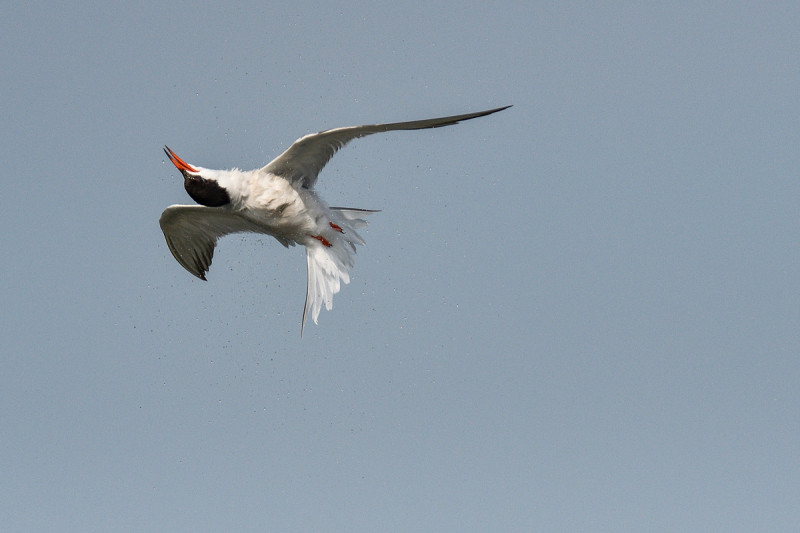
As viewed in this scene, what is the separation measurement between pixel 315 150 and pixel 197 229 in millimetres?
2595

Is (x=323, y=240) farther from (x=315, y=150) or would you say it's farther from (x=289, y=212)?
(x=315, y=150)

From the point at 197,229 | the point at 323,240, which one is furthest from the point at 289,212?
the point at 197,229

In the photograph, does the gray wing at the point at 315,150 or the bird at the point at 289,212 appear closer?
the gray wing at the point at 315,150

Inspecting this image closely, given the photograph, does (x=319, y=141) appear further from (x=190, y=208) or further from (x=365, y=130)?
(x=190, y=208)

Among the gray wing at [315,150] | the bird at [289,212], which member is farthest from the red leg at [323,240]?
the gray wing at [315,150]

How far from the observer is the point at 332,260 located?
12125 mm

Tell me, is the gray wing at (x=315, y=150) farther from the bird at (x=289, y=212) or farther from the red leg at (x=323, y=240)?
the red leg at (x=323, y=240)

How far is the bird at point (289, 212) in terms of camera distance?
36.5ft

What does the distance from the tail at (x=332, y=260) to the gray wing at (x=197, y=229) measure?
2.81 ft

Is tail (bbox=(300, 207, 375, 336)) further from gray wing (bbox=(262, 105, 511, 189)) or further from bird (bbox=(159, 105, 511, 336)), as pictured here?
gray wing (bbox=(262, 105, 511, 189))

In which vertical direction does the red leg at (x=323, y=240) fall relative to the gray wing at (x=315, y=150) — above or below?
below

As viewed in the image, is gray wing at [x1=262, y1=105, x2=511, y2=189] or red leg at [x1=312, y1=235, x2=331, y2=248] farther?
red leg at [x1=312, y1=235, x2=331, y2=248]

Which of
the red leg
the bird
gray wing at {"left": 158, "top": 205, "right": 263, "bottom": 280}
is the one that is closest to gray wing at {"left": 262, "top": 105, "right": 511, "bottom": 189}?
the bird

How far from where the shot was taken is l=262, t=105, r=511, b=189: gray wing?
380 inches
